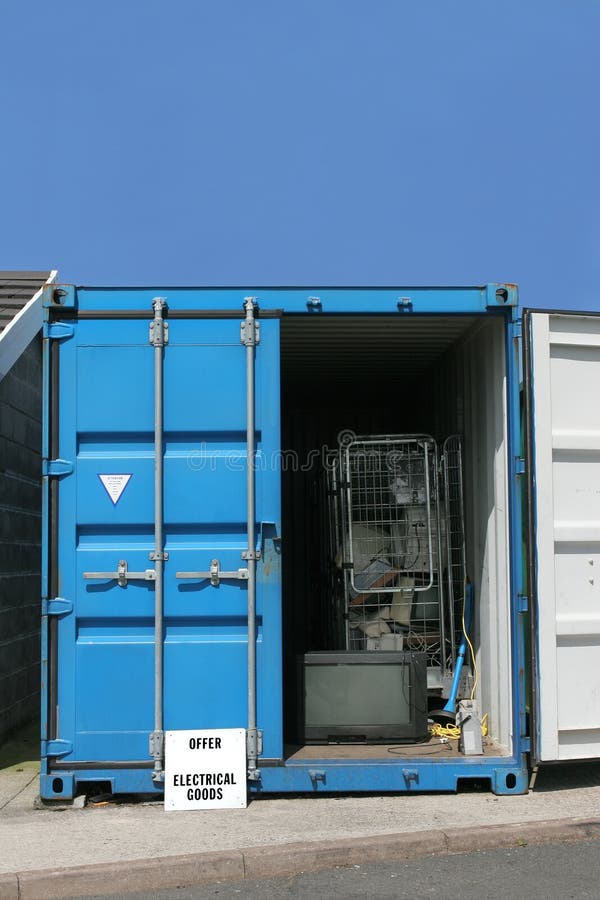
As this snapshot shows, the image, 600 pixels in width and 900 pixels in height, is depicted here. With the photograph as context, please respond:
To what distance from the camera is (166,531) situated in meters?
5.66

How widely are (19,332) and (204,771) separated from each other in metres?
3.67

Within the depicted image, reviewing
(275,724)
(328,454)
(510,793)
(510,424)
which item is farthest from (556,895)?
(328,454)

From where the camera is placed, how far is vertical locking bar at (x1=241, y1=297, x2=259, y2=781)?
219 inches

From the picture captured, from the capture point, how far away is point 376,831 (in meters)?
5.01

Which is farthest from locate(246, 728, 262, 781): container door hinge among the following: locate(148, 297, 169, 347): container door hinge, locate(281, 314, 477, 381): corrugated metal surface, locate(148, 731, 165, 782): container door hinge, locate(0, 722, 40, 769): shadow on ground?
locate(281, 314, 477, 381): corrugated metal surface

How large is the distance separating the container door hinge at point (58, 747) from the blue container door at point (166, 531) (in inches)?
1.0

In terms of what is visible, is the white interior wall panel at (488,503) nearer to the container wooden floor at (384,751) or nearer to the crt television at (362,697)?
the container wooden floor at (384,751)

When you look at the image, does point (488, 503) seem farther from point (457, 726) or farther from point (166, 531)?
point (166, 531)

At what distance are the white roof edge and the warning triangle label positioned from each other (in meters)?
1.72

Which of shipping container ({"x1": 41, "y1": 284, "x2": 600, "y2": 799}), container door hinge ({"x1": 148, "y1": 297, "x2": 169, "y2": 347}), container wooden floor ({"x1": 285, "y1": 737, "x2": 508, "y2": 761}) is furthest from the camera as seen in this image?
container wooden floor ({"x1": 285, "y1": 737, "x2": 508, "y2": 761})

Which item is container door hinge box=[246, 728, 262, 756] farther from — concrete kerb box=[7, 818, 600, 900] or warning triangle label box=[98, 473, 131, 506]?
warning triangle label box=[98, 473, 131, 506]

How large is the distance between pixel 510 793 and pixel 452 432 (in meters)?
2.90

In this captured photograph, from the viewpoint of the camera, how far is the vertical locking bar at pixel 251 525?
5.55 metres

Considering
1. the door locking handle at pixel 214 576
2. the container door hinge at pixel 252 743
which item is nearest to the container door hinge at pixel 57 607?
the door locking handle at pixel 214 576
